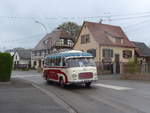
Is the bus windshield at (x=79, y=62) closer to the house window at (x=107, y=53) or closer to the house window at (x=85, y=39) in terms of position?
the house window at (x=107, y=53)

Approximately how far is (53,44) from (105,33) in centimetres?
2011

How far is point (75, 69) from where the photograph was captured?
18.4 m

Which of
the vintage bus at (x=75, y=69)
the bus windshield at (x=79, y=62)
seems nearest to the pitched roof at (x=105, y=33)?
the vintage bus at (x=75, y=69)

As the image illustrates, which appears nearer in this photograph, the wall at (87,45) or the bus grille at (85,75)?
the bus grille at (85,75)

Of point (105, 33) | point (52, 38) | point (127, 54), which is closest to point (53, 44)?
point (52, 38)

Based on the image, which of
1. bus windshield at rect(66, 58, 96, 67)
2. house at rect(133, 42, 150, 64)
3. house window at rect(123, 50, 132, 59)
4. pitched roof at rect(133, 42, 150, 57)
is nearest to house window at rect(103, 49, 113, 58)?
house window at rect(123, 50, 132, 59)

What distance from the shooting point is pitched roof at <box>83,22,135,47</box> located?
154 feet

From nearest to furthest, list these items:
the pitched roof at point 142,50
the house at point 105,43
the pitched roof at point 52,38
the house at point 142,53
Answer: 1. the house at point 105,43
2. the house at point 142,53
3. the pitched roof at point 142,50
4. the pitched roof at point 52,38

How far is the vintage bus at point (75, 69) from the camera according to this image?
59.9ft

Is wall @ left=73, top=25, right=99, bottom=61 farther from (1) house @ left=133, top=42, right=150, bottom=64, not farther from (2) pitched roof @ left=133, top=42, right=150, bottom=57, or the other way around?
(2) pitched roof @ left=133, top=42, right=150, bottom=57

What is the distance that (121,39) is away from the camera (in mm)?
50188

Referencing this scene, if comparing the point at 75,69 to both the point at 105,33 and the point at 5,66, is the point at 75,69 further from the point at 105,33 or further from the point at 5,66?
the point at 105,33

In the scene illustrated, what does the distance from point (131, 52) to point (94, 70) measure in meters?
33.5

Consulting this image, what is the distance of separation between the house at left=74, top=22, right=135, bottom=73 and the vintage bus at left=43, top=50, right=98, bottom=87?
82.8 feet
